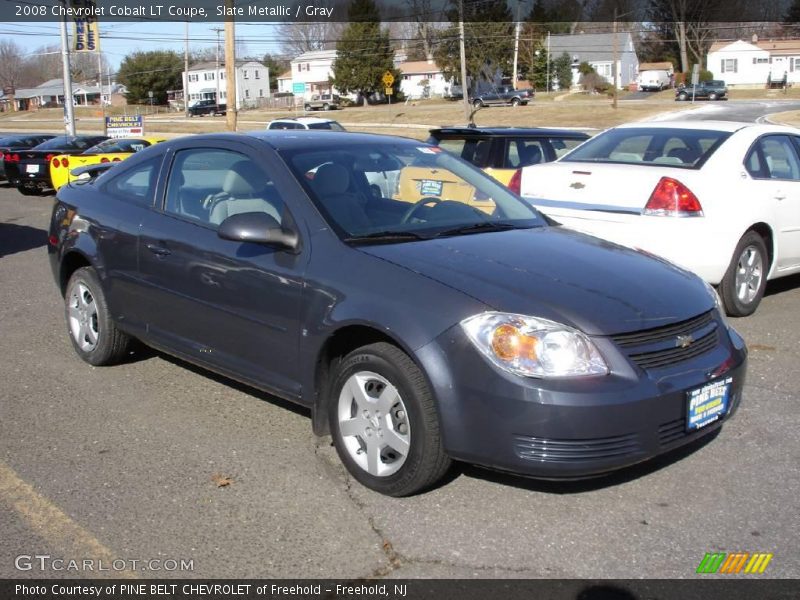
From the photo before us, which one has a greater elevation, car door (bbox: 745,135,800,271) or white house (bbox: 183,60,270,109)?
white house (bbox: 183,60,270,109)

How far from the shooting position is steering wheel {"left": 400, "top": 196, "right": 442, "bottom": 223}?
457 cm

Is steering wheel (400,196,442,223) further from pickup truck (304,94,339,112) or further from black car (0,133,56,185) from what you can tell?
pickup truck (304,94,339,112)

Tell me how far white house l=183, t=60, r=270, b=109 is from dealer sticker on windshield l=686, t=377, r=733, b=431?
104180mm

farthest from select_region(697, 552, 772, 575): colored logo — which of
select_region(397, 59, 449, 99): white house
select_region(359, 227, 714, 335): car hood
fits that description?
select_region(397, 59, 449, 99): white house

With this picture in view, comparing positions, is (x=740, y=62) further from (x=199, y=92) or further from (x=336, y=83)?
(x=199, y=92)

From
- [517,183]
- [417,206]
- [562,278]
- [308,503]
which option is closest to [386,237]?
[417,206]

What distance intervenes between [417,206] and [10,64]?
15932 cm

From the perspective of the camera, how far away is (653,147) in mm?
7637

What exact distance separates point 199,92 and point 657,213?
108 metres

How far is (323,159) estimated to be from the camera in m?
4.71

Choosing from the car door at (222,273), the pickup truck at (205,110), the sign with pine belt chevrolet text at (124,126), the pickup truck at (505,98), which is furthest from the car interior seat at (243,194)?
the pickup truck at (205,110)

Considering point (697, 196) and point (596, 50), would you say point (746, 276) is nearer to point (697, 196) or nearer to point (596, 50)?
point (697, 196)

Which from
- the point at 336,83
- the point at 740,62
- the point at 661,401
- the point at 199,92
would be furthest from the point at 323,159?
the point at 199,92

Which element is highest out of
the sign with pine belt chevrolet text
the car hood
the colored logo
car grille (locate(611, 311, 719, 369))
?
the sign with pine belt chevrolet text
